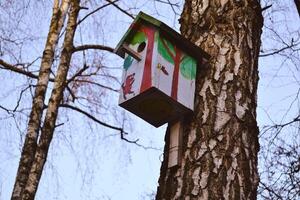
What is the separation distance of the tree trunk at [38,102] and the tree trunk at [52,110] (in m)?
0.06

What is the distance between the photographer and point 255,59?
6.84 ft

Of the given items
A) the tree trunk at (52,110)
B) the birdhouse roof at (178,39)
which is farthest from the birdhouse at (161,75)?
the tree trunk at (52,110)

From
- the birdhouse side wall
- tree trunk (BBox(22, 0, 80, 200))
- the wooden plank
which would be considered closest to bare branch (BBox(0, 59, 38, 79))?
tree trunk (BBox(22, 0, 80, 200))

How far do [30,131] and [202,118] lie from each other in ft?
8.48

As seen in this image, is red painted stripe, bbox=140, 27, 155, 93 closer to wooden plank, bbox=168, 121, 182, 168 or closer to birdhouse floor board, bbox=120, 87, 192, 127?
birdhouse floor board, bbox=120, 87, 192, 127

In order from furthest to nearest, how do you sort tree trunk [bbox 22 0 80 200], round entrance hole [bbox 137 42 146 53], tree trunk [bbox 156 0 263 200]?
tree trunk [bbox 22 0 80 200]
round entrance hole [bbox 137 42 146 53]
tree trunk [bbox 156 0 263 200]

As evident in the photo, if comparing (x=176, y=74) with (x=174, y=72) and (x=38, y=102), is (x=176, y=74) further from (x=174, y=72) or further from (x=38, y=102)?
(x=38, y=102)

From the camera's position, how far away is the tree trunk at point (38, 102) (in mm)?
3931

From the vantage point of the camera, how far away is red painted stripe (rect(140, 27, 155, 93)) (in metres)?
1.96

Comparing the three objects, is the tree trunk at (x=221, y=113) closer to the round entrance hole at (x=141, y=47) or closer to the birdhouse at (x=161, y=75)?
the birdhouse at (x=161, y=75)

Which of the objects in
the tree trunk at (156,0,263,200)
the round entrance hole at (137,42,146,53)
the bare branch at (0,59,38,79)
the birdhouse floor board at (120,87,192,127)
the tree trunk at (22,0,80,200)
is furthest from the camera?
the bare branch at (0,59,38,79)

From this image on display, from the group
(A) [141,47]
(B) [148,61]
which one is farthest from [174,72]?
(A) [141,47]

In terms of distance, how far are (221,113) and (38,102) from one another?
279cm

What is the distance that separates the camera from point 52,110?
4.40 metres
